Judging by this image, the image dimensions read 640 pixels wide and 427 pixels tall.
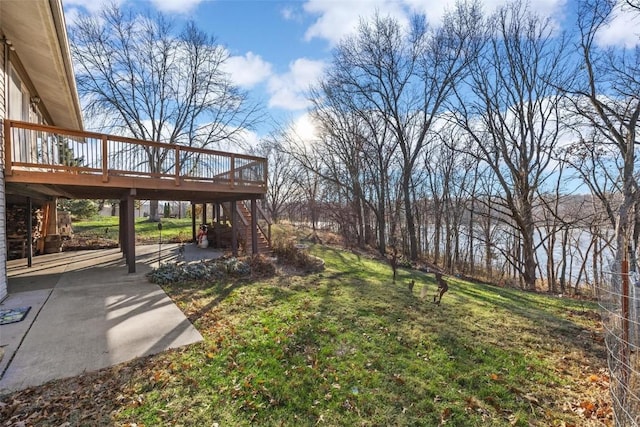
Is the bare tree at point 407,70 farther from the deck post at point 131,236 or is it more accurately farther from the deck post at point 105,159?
the deck post at point 105,159

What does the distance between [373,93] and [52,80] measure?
11397 millimetres

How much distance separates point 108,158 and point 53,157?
1230 mm

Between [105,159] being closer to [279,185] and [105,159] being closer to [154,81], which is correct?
[154,81]

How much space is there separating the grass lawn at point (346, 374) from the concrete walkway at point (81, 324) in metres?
0.26

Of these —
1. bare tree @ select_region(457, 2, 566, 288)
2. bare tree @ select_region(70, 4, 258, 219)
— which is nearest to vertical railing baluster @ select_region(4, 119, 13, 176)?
bare tree @ select_region(70, 4, 258, 219)

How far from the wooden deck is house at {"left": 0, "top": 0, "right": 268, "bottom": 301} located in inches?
0.6

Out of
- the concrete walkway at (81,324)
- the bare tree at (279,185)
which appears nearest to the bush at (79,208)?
the concrete walkway at (81,324)

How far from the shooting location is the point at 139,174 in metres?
6.66

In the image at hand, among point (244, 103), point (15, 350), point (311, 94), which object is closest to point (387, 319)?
point (15, 350)

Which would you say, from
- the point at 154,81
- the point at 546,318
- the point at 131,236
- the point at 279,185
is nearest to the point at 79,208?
the point at 154,81

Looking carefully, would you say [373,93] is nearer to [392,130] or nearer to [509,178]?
[392,130]

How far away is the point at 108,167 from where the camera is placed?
20.5 feet

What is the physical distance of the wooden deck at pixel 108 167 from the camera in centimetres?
540

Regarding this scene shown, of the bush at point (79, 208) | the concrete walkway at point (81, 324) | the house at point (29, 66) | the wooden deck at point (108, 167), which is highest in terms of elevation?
the house at point (29, 66)
